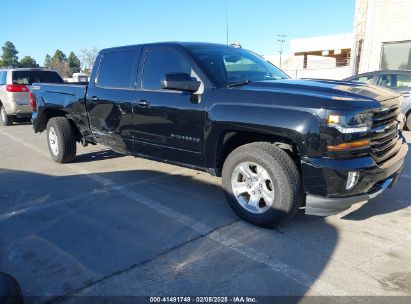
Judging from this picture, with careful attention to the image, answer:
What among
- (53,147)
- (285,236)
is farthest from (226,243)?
(53,147)

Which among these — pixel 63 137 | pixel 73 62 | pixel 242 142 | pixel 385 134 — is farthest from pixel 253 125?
pixel 73 62

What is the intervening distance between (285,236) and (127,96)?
2759 mm

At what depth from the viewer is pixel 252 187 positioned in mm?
3852

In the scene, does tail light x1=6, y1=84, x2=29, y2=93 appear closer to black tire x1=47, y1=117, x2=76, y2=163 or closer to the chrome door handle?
black tire x1=47, y1=117, x2=76, y2=163

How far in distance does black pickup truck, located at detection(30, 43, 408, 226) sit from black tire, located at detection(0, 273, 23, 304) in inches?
87.6

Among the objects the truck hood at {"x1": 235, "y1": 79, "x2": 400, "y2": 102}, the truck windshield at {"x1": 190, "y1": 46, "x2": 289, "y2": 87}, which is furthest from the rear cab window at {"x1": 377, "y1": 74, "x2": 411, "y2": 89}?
the truck hood at {"x1": 235, "y1": 79, "x2": 400, "y2": 102}

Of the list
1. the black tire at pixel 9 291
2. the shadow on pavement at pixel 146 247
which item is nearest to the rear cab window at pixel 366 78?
the shadow on pavement at pixel 146 247

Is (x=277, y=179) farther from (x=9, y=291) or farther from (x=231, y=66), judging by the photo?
(x=9, y=291)

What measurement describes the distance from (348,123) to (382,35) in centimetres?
1707

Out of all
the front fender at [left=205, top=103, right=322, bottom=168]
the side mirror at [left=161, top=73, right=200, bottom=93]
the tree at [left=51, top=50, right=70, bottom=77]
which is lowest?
the tree at [left=51, top=50, right=70, bottom=77]

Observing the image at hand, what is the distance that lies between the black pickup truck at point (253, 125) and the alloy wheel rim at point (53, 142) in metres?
1.43

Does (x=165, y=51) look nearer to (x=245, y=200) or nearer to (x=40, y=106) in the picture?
(x=245, y=200)

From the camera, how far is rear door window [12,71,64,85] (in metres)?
11.7

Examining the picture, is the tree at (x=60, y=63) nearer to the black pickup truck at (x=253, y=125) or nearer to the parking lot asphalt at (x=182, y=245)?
the black pickup truck at (x=253, y=125)
